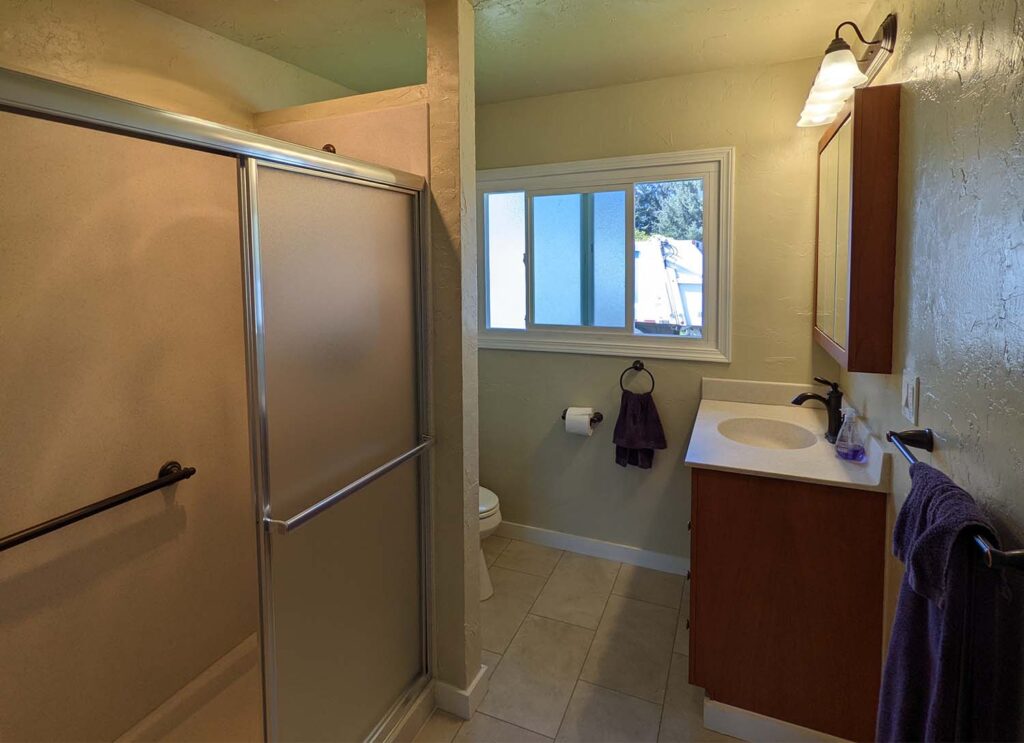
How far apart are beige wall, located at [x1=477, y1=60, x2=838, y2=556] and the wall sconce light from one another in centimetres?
46

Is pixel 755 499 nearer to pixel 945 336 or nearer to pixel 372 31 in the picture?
pixel 945 336

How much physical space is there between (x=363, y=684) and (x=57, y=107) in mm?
1540

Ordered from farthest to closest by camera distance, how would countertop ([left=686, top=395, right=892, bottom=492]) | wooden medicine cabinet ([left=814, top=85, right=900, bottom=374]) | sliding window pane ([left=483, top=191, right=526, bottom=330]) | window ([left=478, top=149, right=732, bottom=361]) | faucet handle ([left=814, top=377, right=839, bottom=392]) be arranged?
sliding window pane ([left=483, top=191, right=526, bottom=330])
window ([left=478, top=149, right=732, bottom=361])
faucet handle ([left=814, top=377, right=839, bottom=392])
countertop ([left=686, top=395, right=892, bottom=492])
wooden medicine cabinet ([left=814, top=85, right=900, bottom=374])

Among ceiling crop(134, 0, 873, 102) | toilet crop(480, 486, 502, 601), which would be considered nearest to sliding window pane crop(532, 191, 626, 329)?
ceiling crop(134, 0, 873, 102)

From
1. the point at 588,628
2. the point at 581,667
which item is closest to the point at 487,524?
the point at 588,628

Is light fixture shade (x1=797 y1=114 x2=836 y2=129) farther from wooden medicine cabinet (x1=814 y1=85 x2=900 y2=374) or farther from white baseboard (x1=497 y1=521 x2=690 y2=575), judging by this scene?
white baseboard (x1=497 y1=521 x2=690 y2=575)

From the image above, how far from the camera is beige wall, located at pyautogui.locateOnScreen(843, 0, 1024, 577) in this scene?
0.87m

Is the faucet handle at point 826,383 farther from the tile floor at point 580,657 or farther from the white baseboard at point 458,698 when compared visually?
the white baseboard at point 458,698

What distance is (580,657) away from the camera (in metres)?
Answer: 2.15

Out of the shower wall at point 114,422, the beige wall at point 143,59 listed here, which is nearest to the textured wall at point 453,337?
the shower wall at point 114,422

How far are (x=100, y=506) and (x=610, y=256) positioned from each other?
226cm

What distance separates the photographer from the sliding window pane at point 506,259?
293 cm

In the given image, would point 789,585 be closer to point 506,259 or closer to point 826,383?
point 826,383

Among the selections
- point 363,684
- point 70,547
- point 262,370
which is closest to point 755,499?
point 363,684
